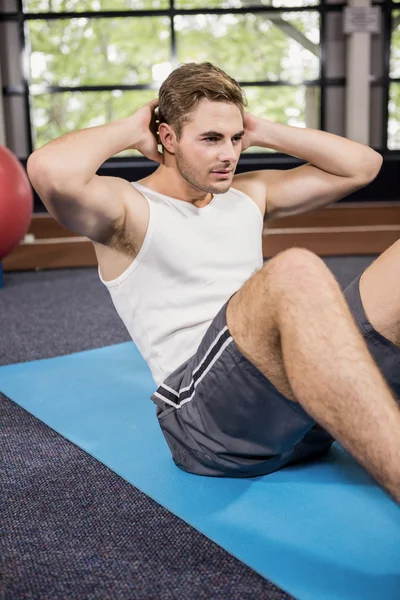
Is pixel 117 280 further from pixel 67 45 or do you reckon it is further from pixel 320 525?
pixel 67 45

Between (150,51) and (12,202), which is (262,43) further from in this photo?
(12,202)

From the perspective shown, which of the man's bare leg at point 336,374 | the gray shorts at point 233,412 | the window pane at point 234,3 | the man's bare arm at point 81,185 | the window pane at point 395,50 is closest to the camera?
the man's bare leg at point 336,374

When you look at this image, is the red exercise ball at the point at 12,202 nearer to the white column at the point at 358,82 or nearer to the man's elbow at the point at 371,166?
the man's elbow at the point at 371,166

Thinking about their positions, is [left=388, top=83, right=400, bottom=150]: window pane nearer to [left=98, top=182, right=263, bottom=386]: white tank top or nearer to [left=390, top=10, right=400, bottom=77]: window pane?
[left=390, top=10, right=400, bottom=77]: window pane

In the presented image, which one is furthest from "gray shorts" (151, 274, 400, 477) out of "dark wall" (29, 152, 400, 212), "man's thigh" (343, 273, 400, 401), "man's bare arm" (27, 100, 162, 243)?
"dark wall" (29, 152, 400, 212)

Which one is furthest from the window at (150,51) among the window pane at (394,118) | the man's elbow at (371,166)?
the man's elbow at (371,166)

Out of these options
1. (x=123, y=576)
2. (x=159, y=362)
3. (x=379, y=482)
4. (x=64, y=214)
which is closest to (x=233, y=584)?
(x=123, y=576)

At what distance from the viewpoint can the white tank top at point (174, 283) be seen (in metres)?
1.67

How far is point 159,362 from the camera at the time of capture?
5.58ft

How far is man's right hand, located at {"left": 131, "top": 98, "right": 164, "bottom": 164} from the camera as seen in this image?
181 centimetres

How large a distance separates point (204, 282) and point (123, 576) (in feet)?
2.40

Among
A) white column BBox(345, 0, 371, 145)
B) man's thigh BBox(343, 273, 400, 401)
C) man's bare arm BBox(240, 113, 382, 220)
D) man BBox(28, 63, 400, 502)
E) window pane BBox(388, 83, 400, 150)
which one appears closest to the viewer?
man BBox(28, 63, 400, 502)

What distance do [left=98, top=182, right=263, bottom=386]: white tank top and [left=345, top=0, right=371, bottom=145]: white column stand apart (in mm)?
5996

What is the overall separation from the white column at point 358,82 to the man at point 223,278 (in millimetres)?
5679
